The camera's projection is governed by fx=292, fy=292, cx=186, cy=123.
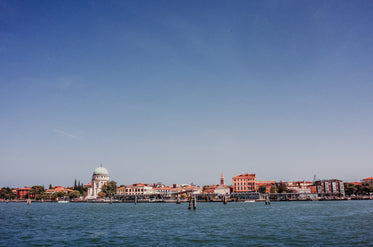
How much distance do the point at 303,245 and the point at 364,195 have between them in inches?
4993

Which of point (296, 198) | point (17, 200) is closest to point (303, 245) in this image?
point (296, 198)

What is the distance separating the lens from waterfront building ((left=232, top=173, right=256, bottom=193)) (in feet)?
405

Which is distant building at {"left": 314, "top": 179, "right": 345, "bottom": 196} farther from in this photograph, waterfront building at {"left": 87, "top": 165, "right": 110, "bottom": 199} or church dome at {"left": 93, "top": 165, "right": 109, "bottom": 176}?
church dome at {"left": 93, "top": 165, "right": 109, "bottom": 176}

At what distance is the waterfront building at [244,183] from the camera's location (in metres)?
124

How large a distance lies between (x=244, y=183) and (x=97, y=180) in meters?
83.3

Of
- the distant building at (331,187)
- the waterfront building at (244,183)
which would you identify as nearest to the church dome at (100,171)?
the waterfront building at (244,183)

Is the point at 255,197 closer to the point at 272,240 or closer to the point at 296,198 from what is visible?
the point at 296,198

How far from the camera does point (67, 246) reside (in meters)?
21.7

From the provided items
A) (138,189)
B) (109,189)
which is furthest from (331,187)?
(109,189)

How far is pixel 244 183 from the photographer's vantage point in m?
125

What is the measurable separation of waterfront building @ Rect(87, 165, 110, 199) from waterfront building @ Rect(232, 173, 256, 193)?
7213 centimetres

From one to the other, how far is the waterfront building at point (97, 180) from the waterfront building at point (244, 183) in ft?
237

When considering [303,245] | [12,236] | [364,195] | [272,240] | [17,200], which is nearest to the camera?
[303,245]

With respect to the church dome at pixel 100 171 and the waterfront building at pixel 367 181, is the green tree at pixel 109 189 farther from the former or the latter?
the waterfront building at pixel 367 181
